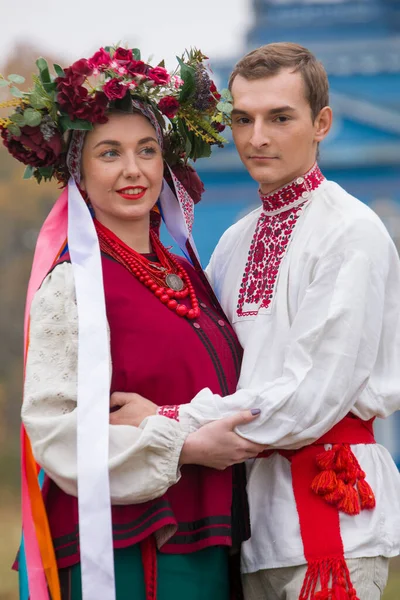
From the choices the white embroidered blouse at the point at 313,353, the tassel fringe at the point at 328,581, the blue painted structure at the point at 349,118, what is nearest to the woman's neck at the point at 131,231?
the white embroidered blouse at the point at 313,353

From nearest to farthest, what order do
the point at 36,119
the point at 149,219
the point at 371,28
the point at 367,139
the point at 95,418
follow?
the point at 95,418, the point at 36,119, the point at 149,219, the point at 367,139, the point at 371,28

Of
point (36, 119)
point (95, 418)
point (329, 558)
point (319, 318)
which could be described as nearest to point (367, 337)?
point (319, 318)

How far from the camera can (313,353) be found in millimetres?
2576

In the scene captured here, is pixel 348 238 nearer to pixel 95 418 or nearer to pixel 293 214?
pixel 293 214

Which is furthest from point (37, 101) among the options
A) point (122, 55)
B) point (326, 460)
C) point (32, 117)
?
point (326, 460)

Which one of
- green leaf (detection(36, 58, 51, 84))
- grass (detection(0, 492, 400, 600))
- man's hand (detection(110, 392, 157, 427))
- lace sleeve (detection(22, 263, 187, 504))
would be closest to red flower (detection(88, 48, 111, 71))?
green leaf (detection(36, 58, 51, 84))

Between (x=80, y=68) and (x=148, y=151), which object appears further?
(x=148, y=151)

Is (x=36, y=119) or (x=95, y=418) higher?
(x=36, y=119)

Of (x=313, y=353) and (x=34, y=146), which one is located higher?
(x=34, y=146)

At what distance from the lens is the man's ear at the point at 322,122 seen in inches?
113

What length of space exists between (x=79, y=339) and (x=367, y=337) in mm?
768

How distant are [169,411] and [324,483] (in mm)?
453

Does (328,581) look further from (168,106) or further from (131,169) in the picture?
(168,106)

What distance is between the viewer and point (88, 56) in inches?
111
